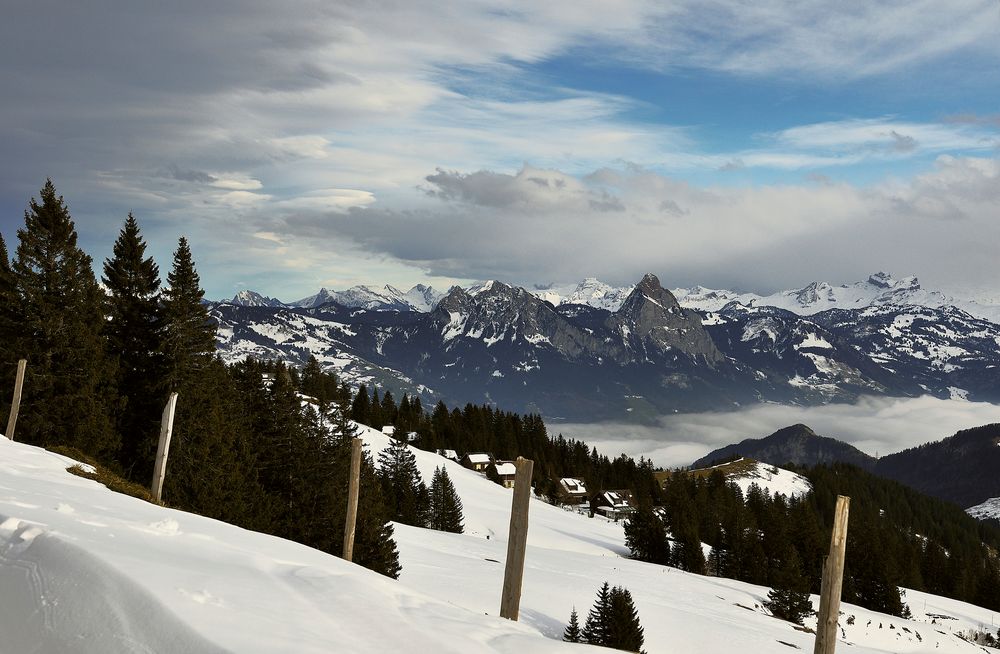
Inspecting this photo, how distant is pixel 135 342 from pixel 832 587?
35.4 metres

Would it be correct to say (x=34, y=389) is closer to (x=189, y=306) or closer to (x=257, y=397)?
(x=189, y=306)

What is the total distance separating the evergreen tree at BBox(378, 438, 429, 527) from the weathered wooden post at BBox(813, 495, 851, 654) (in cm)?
6011

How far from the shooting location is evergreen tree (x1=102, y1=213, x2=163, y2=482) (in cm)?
3319

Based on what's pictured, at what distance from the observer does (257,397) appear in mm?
39562

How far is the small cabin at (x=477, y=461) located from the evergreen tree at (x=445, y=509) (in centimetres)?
4984

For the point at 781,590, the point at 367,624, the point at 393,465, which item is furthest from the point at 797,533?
the point at 367,624

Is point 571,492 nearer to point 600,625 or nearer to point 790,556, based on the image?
point 790,556

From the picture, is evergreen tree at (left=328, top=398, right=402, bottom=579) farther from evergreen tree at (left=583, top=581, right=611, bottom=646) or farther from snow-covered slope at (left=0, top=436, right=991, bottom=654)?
snow-covered slope at (left=0, top=436, right=991, bottom=654)

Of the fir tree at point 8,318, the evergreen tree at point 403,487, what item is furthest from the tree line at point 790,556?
the fir tree at point 8,318

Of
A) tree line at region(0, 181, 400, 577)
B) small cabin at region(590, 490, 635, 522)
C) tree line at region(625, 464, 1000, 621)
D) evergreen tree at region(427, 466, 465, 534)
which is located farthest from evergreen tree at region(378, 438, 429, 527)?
small cabin at region(590, 490, 635, 522)

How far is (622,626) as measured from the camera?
85.4 feet

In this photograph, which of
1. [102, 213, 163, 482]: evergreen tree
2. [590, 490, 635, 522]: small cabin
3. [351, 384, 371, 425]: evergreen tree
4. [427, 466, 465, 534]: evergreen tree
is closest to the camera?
[102, 213, 163, 482]: evergreen tree

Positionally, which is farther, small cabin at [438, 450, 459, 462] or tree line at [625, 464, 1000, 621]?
small cabin at [438, 450, 459, 462]

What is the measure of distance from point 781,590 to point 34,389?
1950 inches
